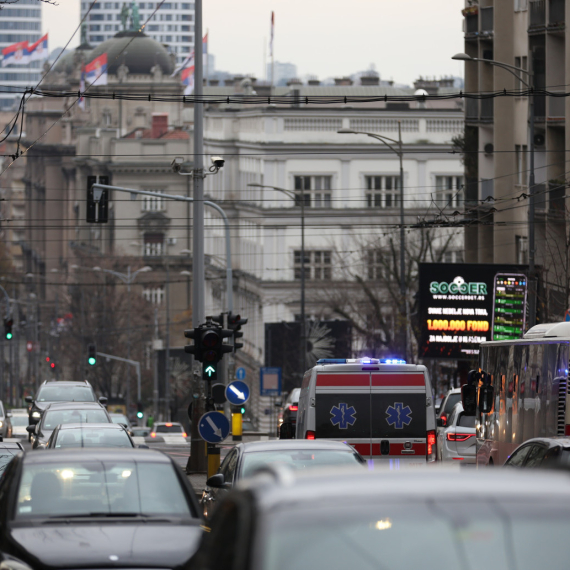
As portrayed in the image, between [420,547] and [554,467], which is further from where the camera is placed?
[554,467]

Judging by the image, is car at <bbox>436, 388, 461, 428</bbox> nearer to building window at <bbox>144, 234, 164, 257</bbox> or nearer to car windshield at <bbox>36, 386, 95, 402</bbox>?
car windshield at <bbox>36, 386, 95, 402</bbox>

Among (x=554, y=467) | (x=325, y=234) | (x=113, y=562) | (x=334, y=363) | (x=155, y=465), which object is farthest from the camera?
(x=325, y=234)

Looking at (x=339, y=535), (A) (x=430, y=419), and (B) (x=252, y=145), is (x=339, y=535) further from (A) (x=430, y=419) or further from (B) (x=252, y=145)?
(B) (x=252, y=145)

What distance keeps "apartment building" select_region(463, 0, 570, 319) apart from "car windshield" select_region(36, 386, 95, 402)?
11238 millimetres

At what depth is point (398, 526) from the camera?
14.8 feet

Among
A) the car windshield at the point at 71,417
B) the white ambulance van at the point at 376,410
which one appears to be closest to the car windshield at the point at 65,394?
the car windshield at the point at 71,417

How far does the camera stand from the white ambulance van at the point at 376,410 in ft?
61.2

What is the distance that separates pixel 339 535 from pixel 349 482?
0.98ft

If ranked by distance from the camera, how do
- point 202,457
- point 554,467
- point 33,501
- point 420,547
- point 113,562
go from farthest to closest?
point 202,457
point 33,501
point 113,562
point 554,467
point 420,547

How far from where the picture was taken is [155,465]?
964cm

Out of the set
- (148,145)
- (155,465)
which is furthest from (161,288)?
(155,465)

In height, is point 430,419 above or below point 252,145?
below

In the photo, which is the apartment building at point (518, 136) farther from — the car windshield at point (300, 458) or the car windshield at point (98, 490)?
the car windshield at point (98, 490)

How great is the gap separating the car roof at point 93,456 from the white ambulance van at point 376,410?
29.2 ft
